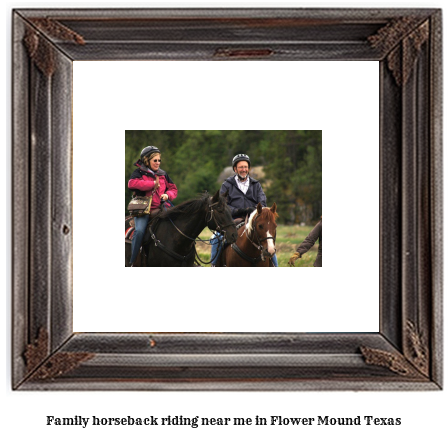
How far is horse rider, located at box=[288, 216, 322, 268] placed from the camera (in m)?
2.55

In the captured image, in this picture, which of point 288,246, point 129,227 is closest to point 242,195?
point 288,246

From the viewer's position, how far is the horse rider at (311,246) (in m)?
2.55

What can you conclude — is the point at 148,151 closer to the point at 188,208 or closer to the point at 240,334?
the point at 188,208

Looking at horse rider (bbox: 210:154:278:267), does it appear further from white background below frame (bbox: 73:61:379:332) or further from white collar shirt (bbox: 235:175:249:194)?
white background below frame (bbox: 73:61:379:332)

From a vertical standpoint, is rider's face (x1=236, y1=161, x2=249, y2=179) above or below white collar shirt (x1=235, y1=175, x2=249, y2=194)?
above

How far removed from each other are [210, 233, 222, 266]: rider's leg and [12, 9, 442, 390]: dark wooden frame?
0.47m

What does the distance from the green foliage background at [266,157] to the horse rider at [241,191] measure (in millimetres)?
46

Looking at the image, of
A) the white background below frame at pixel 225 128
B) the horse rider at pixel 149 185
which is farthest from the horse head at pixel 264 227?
the horse rider at pixel 149 185

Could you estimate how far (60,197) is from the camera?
246cm

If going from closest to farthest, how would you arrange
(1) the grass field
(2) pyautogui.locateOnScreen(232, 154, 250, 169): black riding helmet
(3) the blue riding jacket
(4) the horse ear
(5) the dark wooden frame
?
(5) the dark wooden frame < (1) the grass field < (2) pyautogui.locateOnScreen(232, 154, 250, 169): black riding helmet < (3) the blue riding jacket < (4) the horse ear

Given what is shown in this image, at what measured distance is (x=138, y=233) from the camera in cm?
283

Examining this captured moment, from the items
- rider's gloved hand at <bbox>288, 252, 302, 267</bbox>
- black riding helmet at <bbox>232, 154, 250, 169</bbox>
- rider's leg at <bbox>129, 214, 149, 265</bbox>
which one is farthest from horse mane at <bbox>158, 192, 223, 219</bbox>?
rider's gloved hand at <bbox>288, 252, 302, 267</bbox>

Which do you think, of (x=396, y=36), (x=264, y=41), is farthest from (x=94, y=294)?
(x=396, y=36)
